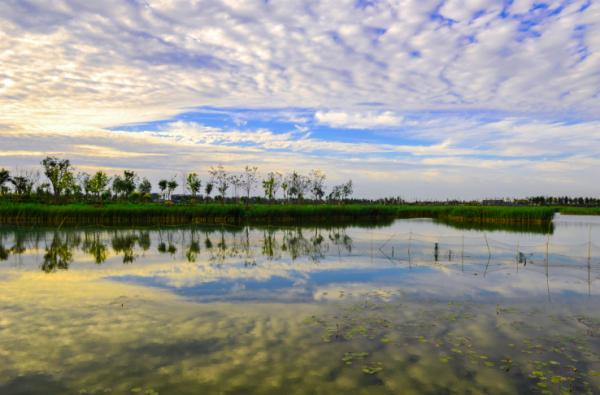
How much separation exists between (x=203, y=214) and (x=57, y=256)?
15.5 metres

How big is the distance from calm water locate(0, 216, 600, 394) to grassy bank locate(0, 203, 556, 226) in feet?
46.4

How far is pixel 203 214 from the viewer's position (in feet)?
93.1

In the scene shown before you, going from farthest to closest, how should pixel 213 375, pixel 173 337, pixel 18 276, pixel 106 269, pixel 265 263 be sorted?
1. pixel 265 263
2. pixel 106 269
3. pixel 18 276
4. pixel 173 337
5. pixel 213 375

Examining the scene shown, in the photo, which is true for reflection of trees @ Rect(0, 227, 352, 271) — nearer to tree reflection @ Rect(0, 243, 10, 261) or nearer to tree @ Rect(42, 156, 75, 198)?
tree reflection @ Rect(0, 243, 10, 261)

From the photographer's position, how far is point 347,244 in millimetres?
16844

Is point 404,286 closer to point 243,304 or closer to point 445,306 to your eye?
point 445,306

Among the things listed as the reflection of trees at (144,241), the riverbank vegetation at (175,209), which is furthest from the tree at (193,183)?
the reflection of trees at (144,241)

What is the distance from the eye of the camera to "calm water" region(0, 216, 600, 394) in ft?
→ 14.4

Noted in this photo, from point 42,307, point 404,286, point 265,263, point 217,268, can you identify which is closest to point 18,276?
point 42,307

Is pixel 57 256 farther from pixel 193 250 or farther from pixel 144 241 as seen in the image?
pixel 144 241

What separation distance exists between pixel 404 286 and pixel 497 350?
3.60 metres

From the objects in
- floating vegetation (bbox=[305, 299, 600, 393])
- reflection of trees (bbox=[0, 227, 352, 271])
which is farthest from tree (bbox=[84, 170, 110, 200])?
floating vegetation (bbox=[305, 299, 600, 393])

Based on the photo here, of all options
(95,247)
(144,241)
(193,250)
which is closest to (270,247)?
(193,250)

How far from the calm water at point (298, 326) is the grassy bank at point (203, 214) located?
14135 millimetres
